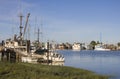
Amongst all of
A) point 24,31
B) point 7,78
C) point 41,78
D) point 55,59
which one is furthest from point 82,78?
point 24,31

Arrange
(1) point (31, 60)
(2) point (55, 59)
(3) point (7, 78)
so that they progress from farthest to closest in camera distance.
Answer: (2) point (55, 59)
(1) point (31, 60)
(3) point (7, 78)

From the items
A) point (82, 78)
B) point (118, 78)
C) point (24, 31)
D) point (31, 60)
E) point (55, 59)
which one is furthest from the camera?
point (24, 31)

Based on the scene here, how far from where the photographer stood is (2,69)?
129 ft

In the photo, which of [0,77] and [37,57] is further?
[37,57]

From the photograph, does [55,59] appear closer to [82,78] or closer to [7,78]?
[82,78]

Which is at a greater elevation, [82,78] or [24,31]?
[24,31]

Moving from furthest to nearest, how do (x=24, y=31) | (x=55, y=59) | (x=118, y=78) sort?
(x=24, y=31) → (x=55, y=59) → (x=118, y=78)

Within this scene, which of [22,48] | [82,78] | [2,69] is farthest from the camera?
[22,48]

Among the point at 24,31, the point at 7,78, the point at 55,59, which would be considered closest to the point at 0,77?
the point at 7,78

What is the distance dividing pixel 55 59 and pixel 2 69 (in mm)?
48483

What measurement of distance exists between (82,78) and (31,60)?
36.6 metres

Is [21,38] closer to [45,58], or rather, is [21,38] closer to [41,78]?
[45,58]

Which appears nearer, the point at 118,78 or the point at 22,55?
the point at 118,78

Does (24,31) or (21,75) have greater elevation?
(24,31)
